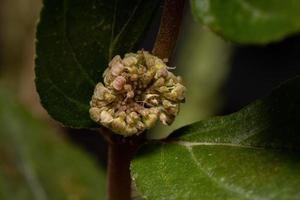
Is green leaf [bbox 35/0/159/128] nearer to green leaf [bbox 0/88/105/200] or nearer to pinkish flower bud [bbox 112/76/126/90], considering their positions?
pinkish flower bud [bbox 112/76/126/90]

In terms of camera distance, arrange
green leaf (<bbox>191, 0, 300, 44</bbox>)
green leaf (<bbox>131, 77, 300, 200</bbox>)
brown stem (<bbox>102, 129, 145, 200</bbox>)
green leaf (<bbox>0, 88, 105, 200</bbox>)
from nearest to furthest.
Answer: green leaf (<bbox>191, 0, 300, 44</bbox>), green leaf (<bbox>131, 77, 300, 200</bbox>), brown stem (<bbox>102, 129, 145, 200</bbox>), green leaf (<bbox>0, 88, 105, 200</bbox>)

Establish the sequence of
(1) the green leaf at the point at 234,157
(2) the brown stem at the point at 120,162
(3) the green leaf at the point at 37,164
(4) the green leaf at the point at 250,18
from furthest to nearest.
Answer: (3) the green leaf at the point at 37,164 → (2) the brown stem at the point at 120,162 → (1) the green leaf at the point at 234,157 → (4) the green leaf at the point at 250,18

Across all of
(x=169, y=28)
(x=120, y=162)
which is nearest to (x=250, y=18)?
(x=169, y=28)

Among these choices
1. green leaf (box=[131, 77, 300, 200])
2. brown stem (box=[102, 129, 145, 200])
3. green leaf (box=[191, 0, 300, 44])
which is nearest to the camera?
green leaf (box=[191, 0, 300, 44])

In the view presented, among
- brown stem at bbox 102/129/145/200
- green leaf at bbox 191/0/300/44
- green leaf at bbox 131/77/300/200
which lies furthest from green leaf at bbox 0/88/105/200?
green leaf at bbox 191/0/300/44

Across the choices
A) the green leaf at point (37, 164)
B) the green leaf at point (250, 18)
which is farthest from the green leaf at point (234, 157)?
the green leaf at point (37, 164)

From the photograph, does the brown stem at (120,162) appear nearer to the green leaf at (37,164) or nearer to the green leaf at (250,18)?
the green leaf at (250,18)

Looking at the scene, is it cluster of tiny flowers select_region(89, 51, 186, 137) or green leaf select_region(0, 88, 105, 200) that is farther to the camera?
green leaf select_region(0, 88, 105, 200)

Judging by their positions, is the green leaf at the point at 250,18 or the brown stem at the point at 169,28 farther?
the brown stem at the point at 169,28

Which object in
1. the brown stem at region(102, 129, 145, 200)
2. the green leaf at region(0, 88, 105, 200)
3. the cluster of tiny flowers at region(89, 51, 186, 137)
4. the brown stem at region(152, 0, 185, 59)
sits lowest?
the green leaf at region(0, 88, 105, 200)
